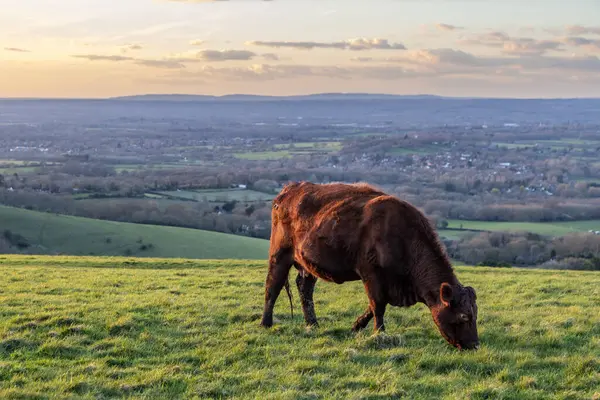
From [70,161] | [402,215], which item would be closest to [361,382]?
[402,215]

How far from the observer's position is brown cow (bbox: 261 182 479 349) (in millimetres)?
9805

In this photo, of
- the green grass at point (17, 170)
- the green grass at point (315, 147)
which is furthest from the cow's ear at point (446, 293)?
the green grass at point (315, 147)

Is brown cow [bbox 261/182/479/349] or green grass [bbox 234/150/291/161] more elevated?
brown cow [bbox 261/182/479/349]

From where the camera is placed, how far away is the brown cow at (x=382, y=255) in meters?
9.80

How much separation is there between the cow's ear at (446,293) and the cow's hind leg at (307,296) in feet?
10.6

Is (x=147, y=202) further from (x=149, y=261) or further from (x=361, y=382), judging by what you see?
(x=361, y=382)

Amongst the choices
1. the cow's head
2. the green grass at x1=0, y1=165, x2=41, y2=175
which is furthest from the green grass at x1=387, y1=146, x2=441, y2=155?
the cow's head

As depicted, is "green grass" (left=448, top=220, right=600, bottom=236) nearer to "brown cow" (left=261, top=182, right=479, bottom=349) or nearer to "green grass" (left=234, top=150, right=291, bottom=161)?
"brown cow" (left=261, top=182, right=479, bottom=349)

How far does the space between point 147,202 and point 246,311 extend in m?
75.5

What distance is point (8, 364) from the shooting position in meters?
8.83

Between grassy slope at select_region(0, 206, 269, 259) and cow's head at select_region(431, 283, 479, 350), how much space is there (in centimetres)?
4185

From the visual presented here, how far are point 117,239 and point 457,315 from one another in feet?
179

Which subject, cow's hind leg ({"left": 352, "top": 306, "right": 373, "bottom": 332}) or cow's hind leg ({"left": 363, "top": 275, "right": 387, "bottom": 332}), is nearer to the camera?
cow's hind leg ({"left": 363, "top": 275, "right": 387, "bottom": 332})

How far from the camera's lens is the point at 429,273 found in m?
10.2
